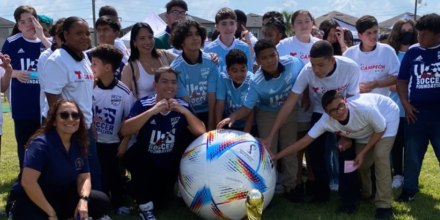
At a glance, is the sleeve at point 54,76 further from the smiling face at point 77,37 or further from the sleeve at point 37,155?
the sleeve at point 37,155

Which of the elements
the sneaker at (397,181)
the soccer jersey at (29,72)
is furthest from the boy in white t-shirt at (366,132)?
the soccer jersey at (29,72)

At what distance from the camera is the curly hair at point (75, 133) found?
4.54 metres

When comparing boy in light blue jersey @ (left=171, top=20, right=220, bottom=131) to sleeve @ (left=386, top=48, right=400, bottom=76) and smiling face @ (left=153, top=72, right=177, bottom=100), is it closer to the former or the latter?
smiling face @ (left=153, top=72, right=177, bottom=100)

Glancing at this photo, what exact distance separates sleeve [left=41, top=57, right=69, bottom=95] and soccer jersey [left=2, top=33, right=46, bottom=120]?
65.2 inches

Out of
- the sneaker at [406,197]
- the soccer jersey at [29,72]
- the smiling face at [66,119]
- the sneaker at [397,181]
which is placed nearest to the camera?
the smiling face at [66,119]

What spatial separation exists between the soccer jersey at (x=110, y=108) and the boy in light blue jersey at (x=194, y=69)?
0.61 m

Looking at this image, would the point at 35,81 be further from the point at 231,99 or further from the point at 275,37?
the point at 275,37

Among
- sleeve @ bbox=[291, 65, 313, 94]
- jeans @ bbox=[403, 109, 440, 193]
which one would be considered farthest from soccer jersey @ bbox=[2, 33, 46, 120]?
jeans @ bbox=[403, 109, 440, 193]

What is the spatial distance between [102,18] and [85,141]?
2.42 meters

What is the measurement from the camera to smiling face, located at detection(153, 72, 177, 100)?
5.31 meters

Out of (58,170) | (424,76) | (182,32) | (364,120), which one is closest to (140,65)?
(182,32)

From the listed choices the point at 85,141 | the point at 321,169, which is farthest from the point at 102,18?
the point at 321,169

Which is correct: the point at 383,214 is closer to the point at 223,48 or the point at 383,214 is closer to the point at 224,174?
the point at 224,174

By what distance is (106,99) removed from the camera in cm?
562
